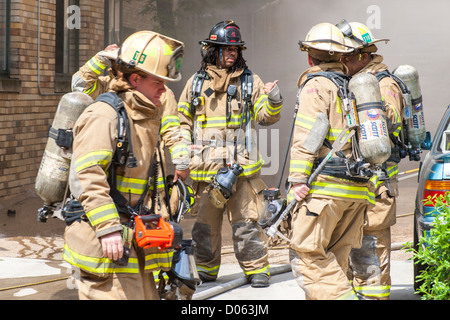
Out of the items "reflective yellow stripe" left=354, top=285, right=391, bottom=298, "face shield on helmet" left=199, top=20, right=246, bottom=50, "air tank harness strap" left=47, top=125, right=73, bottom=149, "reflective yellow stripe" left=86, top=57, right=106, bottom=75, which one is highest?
"face shield on helmet" left=199, top=20, right=246, bottom=50

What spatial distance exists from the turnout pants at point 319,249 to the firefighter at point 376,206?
2.16ft

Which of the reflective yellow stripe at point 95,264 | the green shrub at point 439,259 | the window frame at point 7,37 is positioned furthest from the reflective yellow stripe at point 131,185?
the window frame at point 7,37

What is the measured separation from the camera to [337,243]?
14.1ft

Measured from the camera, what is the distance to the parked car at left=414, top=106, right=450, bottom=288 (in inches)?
186

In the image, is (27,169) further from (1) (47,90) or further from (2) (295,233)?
(2) (295,233)

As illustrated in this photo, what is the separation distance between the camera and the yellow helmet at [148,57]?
11.3ft

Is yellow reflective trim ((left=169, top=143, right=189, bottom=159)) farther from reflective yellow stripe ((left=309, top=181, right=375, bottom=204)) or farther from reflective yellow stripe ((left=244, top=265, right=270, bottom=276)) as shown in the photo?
reflective yellow stripe ((left=244, top=265, right=270, bottom=276))

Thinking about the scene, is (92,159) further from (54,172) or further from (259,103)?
(259,103)

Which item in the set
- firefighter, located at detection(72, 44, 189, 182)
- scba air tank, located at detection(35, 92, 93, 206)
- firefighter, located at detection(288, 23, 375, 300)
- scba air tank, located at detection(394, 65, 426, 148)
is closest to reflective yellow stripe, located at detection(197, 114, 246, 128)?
firefighter, located at detection(72, 44, 189, 182)

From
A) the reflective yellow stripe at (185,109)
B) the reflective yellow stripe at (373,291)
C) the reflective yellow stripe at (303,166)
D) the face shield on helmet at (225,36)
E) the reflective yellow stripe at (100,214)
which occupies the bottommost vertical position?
the reflective yellow stripe at (373,291)

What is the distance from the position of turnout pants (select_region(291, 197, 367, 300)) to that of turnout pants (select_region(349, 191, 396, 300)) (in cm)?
64

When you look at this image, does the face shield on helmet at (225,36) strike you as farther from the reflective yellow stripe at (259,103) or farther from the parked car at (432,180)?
the parked car at (432,180)
